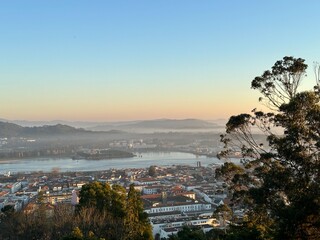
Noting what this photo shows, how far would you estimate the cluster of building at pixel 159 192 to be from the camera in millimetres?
16298

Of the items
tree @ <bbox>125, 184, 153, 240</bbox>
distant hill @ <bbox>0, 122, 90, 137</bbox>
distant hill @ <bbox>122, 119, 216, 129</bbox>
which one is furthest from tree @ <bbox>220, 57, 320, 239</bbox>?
distant hill @ <bbox>122, 119, 216, 129</bbox>

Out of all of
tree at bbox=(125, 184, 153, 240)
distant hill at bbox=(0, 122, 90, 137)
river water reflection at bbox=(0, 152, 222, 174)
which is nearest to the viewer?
tree at bbox=(125, 184, 153, 240)

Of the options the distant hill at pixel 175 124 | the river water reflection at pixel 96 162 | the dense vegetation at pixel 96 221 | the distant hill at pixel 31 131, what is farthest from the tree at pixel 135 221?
the distant hill at pixel 175 124

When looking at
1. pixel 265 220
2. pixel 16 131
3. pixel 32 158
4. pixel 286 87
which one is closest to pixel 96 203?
pixel 265 220

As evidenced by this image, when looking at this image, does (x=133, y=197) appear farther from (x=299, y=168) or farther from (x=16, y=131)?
(x=16, y=131)

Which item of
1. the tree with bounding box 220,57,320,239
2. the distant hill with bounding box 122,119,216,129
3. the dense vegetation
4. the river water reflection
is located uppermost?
the distant hill with bounding box 122,119,216,129

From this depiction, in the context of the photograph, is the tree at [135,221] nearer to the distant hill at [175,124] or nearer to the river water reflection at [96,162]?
the river water reflection at [96,162]

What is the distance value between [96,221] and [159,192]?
16133 mm

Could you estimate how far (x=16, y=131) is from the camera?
346 ft

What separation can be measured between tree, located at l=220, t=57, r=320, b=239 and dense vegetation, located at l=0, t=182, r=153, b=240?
316 centimetres

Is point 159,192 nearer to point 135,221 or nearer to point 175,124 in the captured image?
point 135,221

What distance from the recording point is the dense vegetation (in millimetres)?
8516

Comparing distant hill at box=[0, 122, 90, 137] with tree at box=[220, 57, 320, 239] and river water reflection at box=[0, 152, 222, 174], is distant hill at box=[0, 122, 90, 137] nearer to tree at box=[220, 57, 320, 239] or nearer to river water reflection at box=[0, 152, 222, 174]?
river water reflection at box=[0, 152, 222, 174]

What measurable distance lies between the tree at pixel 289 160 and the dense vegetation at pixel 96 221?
10.4 feet
